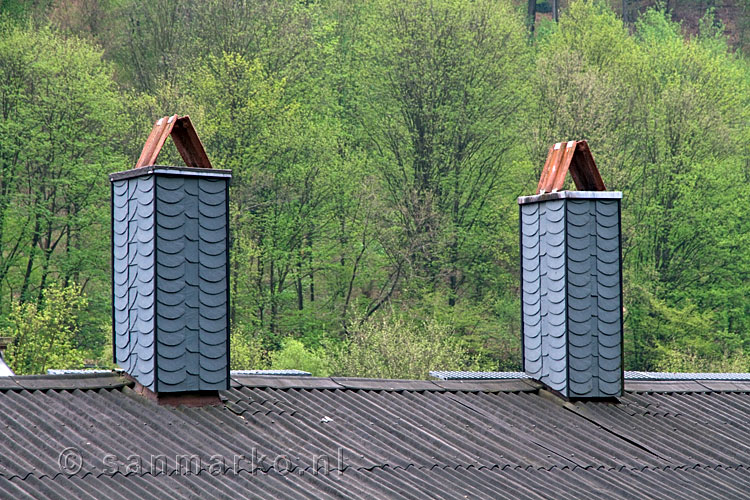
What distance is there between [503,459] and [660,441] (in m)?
1.57

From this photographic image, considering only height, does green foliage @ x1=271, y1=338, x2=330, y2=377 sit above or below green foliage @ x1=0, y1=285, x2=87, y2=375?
below

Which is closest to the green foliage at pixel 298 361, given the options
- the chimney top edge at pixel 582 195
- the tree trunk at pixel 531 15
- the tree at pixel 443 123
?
the tree at pixel 443 123

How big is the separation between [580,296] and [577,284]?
101 mm

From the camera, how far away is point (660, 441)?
24.6 ft

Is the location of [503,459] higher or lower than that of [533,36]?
lower

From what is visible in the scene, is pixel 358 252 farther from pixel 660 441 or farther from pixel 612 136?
pixel 660 441

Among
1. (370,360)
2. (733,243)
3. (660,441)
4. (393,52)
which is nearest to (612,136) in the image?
(733,243)

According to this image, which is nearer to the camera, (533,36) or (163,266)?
(163,266)

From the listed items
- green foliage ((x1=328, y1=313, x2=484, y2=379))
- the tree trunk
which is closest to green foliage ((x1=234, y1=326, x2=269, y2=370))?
green foliage ((x1=328, y1=313, x2=484, y2=379))

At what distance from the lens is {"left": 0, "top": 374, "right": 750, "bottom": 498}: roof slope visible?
218 inches

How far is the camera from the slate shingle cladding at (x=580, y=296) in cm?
798

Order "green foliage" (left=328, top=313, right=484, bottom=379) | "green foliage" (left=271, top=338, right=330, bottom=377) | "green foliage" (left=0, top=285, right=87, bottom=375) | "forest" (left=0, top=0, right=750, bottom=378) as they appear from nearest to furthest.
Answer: "green foliage" (left=0, top=285, right=87, bottom=375)
"green foliage" (left=328, top=313, right=484, bottom=379)
"green foliage" (left=271, top=338, right=330, bottom=377)
"forest" (left=0, top=0, right=750, bottom=378)

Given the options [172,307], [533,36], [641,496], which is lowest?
[641,496]

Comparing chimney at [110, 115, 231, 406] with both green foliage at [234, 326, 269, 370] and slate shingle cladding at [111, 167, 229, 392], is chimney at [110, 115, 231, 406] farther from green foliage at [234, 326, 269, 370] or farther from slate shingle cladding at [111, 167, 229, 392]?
green foliage at [234, 326, 269, 370]
